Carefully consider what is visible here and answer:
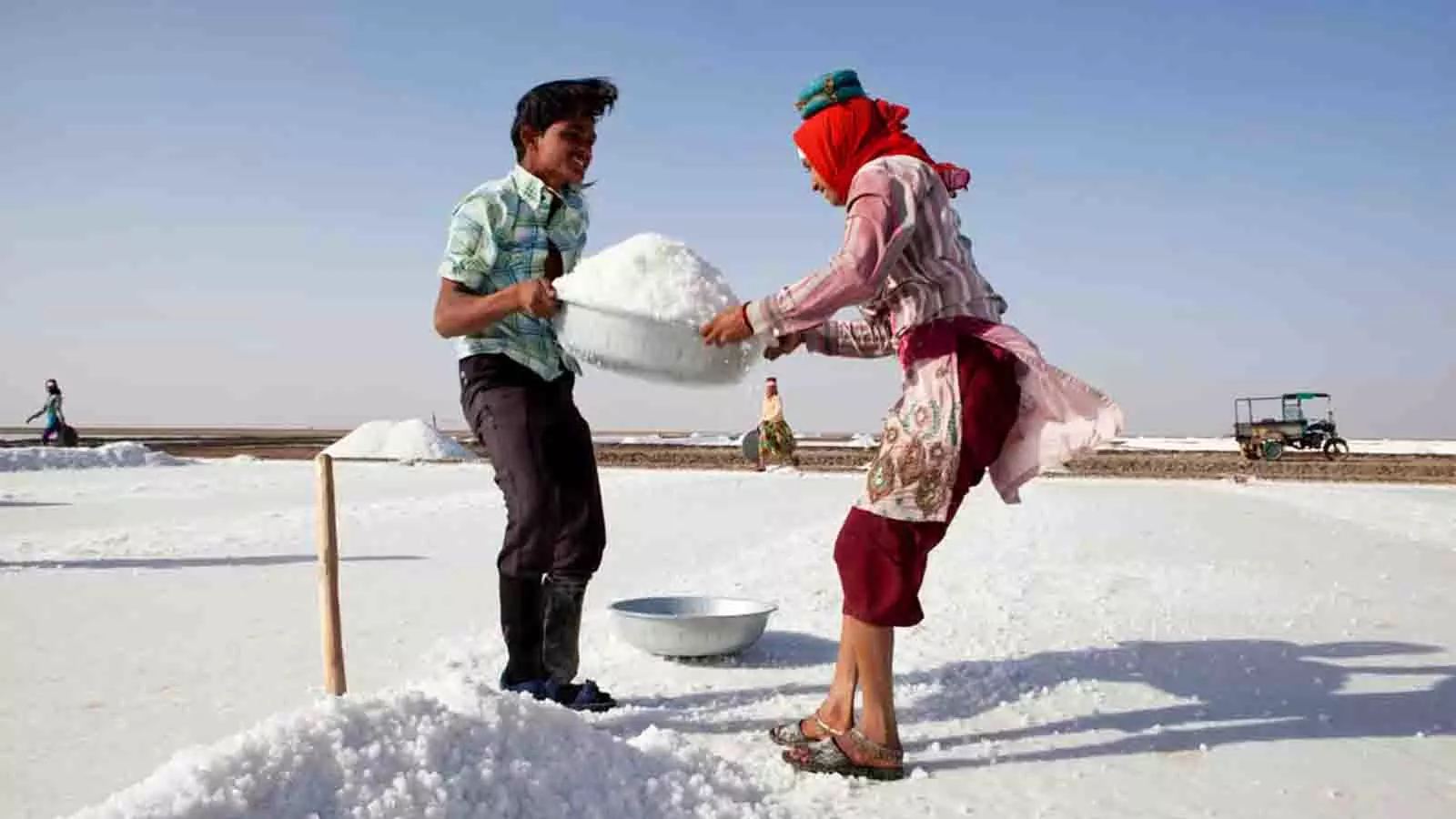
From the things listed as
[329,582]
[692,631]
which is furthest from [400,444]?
[329,582]

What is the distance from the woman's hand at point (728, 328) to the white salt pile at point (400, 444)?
63.6ft

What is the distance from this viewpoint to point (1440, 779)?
268 centimetres

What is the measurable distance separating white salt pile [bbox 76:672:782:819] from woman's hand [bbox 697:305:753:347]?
3.03 feet

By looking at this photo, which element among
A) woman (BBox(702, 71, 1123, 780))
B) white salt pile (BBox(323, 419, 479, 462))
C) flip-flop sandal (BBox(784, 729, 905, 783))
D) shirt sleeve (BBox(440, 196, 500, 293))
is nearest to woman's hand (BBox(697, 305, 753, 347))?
woman (BBox(702, 71, 1123, 780))

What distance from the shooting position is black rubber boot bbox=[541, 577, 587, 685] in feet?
10.4

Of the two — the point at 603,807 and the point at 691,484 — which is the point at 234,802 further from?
the point at 691,484

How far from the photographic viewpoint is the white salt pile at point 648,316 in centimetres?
255

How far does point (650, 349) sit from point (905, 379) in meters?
0.69

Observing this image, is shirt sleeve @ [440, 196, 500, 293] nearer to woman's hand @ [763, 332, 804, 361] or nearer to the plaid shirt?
the plaid shirt

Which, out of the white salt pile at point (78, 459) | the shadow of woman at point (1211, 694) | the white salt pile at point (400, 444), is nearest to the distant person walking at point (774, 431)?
the white salt pile at point (400, 444)

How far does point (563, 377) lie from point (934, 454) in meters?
1.17

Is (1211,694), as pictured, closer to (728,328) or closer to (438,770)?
(728,328)

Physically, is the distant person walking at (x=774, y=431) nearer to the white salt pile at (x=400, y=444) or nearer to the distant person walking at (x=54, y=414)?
the white salt pile at (x=400, y=444)

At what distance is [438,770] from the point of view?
6.65ft
